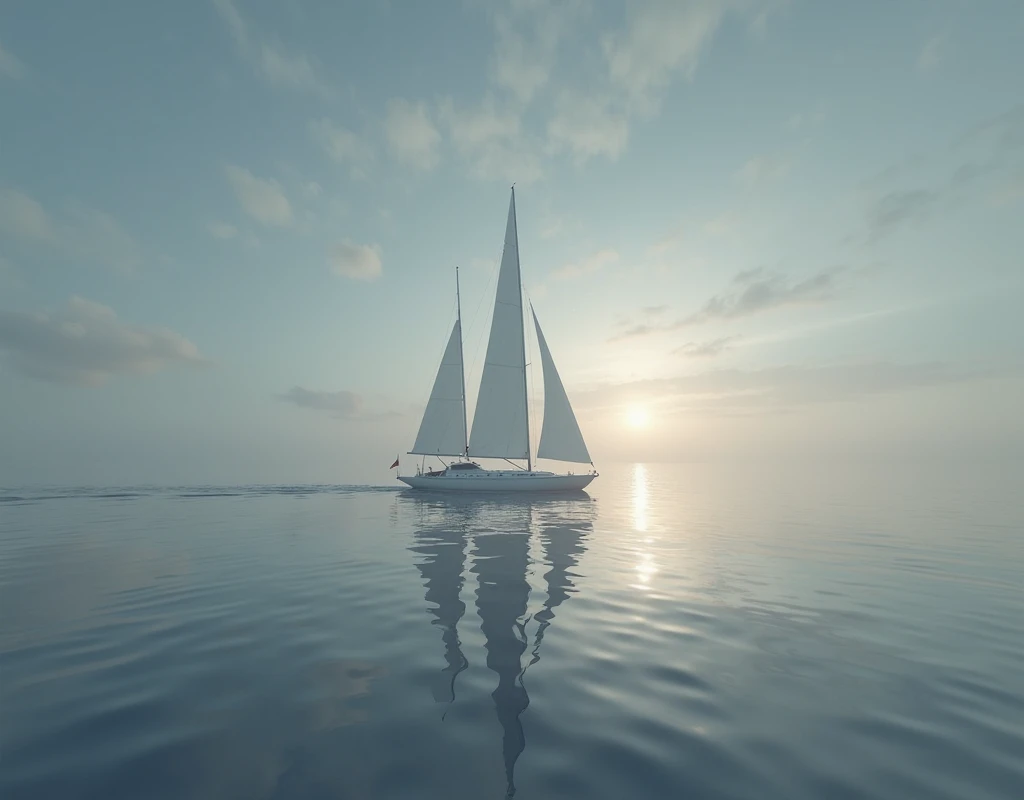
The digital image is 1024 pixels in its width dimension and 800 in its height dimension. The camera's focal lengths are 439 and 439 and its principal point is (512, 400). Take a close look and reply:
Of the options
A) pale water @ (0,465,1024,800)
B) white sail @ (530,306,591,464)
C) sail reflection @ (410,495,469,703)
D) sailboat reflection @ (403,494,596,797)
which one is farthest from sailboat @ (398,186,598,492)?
pale water @ (0,465,1024,800)

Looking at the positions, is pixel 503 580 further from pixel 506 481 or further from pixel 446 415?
pixel 446 415

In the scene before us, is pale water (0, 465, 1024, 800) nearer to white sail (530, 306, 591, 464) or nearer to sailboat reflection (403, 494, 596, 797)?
sailboat reflection (403, 494, 596, 797)

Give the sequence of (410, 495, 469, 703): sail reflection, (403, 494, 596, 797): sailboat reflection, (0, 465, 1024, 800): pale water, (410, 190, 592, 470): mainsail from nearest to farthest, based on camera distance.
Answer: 1. (0, 465, 1024, 800): pale water
2. (403, 494, 596, 797): sailboat reflection
3. (410, 495, 469, 703): sail reflection
4. (410, 190, 592, 470): mainsail

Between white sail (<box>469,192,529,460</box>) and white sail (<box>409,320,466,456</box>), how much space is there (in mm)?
3469

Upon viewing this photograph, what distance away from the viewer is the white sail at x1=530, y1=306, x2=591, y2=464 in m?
43.2

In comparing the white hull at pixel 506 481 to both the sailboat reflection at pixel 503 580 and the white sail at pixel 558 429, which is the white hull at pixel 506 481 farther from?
the sailboat reflection at pixel 503 580

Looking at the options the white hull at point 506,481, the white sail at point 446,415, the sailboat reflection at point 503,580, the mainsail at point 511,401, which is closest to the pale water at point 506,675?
the sailboat reflection at point 503,580

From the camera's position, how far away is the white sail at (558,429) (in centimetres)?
4322

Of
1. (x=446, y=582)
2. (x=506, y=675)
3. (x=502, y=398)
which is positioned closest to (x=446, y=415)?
(x=502, y=398)

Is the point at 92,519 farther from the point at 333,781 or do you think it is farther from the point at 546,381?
the point at 546,381

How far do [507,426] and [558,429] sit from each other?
5175 millimetres

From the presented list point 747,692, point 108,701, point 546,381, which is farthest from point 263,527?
point 546,381

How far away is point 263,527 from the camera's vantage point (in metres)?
22.2

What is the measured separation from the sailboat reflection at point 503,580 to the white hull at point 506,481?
1183 centimetres
